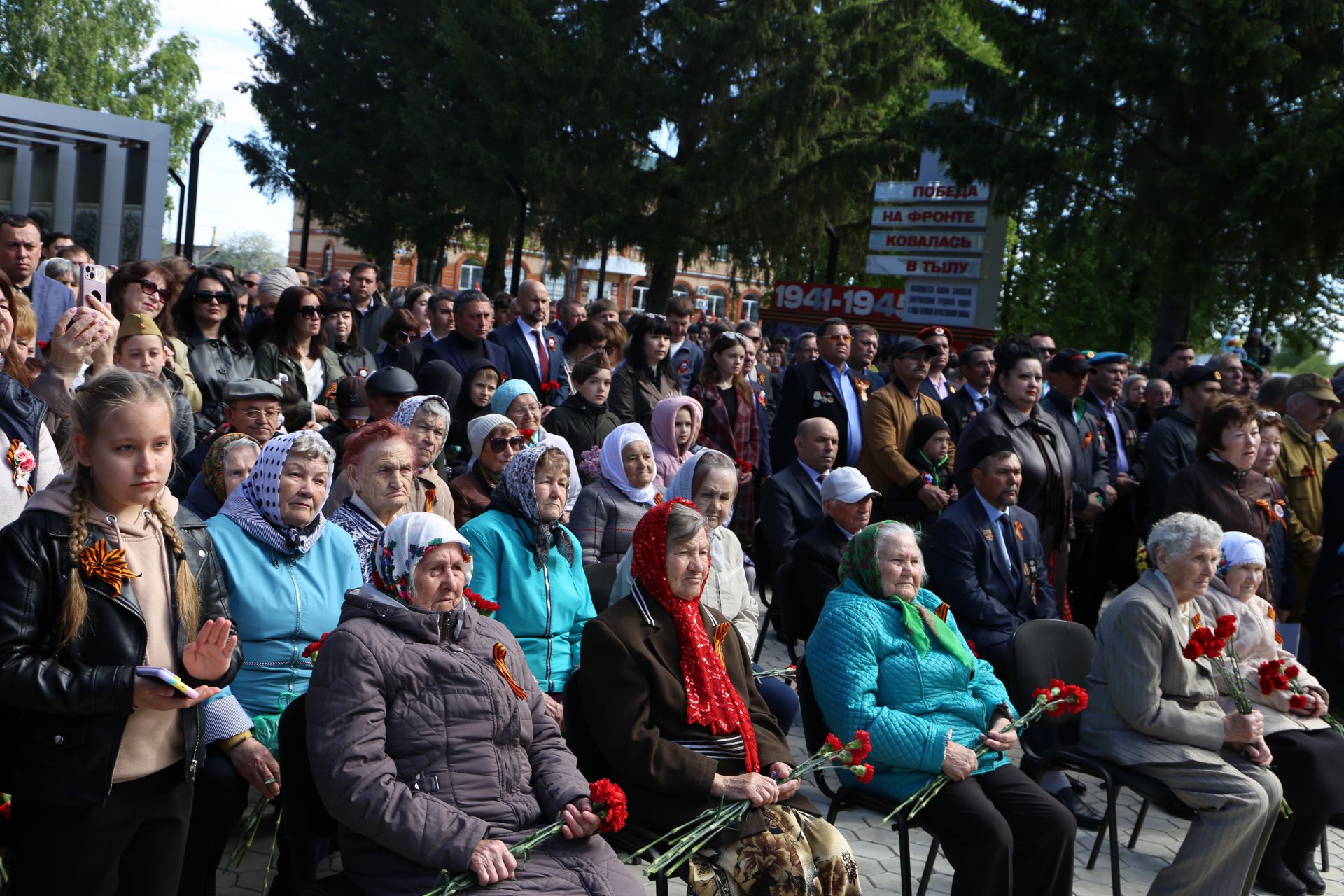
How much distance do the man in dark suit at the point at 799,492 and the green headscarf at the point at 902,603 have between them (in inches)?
78.8

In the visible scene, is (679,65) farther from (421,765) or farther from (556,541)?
(421,765)

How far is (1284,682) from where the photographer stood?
16.3 ft

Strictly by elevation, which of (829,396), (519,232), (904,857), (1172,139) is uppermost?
(1172,139)

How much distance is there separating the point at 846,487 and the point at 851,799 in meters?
1.84

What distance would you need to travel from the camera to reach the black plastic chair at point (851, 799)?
411cm

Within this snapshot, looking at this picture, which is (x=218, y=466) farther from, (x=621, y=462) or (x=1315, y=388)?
Answer: (x=1315, y=388)

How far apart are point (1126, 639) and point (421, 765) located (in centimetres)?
294

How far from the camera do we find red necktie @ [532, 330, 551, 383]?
920 centimetres

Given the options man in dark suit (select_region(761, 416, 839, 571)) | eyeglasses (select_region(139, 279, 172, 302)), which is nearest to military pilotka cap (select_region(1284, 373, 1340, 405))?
man in dark suit (select_region(761, 416, 839, 571))

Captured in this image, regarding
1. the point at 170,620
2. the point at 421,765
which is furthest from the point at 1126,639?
the point at 170,620

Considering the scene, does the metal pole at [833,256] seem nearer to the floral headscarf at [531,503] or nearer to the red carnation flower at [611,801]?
the floral headscarf at [531,503]

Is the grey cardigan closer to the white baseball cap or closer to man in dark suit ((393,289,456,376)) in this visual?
the white baseball cap

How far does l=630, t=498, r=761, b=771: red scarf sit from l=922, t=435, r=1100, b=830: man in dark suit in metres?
1.83

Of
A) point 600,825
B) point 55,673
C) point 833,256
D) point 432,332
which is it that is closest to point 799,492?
point 600,825
